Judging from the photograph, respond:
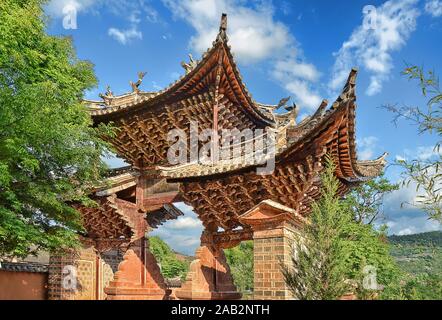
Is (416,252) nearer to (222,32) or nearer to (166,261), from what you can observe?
(222,32)

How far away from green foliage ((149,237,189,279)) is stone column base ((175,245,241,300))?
23.3m

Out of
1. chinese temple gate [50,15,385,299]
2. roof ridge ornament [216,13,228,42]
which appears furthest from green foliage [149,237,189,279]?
roof ridge ornament [216,13,228,42]

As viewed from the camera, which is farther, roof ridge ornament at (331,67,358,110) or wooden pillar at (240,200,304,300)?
wooden pillar at (240,200,304,300)

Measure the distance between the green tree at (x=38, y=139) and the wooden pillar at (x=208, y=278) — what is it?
2.79m

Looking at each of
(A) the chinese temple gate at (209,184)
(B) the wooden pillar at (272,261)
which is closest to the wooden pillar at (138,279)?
(A) the chinese temple gate at (209,184)

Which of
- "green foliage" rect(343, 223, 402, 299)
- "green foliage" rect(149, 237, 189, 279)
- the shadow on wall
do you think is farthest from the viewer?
"green foliage" rect(149, 237, 189, 279)

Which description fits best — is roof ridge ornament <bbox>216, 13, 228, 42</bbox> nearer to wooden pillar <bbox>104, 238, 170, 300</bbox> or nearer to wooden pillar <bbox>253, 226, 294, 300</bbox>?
wooden pillar <bbox>253, 226, 294, 300</bbox>

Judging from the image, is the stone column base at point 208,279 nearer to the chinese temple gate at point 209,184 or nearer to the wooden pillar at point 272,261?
the chinese temple gate at point 209,184

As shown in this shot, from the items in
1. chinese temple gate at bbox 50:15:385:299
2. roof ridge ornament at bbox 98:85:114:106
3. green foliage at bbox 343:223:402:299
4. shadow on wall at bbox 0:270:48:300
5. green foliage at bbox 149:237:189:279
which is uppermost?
roof ridge ornament at bbox 98:85:114:106

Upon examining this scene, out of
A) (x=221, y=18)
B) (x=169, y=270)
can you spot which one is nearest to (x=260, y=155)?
(x=221, y=18)

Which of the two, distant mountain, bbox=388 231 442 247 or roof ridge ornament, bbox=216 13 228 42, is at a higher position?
roof ridge ornament, bbox=216 13 228 42

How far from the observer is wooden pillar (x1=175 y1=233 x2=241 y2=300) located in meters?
9.41

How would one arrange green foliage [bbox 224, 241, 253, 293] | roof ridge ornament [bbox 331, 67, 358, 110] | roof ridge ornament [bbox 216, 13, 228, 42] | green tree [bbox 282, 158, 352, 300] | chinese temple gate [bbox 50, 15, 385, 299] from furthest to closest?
green foliage [bbox 224, 241, 253, 293] → roof ridge ornament [bbox 216, 13, 228, 42] → chinese temple gate [bbox 50, 15, 385, 299] → roof ridge ornament [bbox 331, 67, 358, 110] → green tree [bbox 282, 158, 352, 300]
